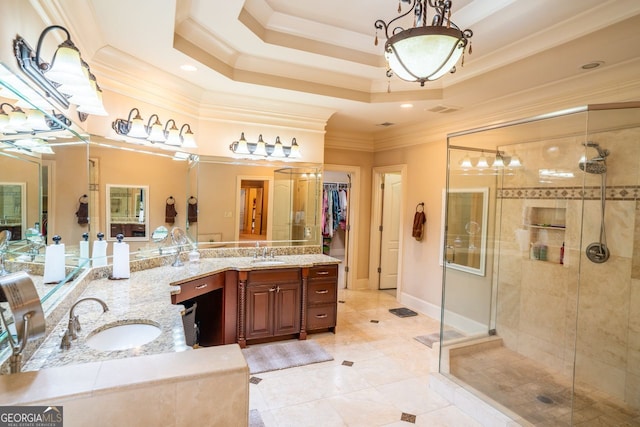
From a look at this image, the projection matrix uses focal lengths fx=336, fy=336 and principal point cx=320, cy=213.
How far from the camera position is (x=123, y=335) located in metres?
1.76

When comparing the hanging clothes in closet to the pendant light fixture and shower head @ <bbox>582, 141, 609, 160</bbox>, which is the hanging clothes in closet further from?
the pendant light fixture

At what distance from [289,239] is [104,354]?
2.93 metres

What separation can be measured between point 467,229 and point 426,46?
2.73 meters

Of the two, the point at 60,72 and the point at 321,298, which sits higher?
the point at 60,72

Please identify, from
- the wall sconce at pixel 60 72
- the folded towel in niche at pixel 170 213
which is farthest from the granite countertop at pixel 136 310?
the wall sconce at pixel 60 72

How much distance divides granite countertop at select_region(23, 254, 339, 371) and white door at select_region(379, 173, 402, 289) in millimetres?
2397

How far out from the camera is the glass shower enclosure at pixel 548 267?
8.54 feet

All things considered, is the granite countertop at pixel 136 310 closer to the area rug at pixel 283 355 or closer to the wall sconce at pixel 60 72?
the area rug at pixel 283 355

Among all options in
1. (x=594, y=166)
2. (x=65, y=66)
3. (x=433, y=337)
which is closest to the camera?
(x=65, y=66)

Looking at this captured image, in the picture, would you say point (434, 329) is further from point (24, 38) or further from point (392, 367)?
point (24, 38)

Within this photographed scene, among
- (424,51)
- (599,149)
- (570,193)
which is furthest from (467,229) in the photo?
(424,51)

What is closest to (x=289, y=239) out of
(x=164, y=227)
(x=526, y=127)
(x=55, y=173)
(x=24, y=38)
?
(x=164, y=227)

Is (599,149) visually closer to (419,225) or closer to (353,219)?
(419,225)

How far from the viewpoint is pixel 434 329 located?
4059mm
